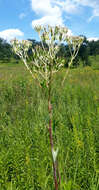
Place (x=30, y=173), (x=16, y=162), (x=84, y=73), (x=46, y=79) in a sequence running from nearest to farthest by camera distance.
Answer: (x=46, y=79), (x=30, y=173), (x=16, y=162), (x=84, y=73)

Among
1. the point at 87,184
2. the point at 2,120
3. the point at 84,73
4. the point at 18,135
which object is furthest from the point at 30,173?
the point at 84,73

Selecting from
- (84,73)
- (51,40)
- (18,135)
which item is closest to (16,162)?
(18,135)

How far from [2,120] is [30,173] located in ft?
6.27

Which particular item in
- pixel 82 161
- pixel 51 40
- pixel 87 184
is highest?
pixel 51 40

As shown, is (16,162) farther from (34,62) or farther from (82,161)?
(34,62)

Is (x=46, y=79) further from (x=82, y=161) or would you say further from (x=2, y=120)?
(x=2, y=120)

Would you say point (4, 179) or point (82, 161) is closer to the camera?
point (4, 179)

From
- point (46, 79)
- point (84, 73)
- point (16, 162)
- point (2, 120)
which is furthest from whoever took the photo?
point (84, 73)

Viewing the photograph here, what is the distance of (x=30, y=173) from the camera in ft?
6.72

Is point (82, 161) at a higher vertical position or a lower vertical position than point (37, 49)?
lower

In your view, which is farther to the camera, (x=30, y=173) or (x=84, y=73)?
(x=84, y=73)

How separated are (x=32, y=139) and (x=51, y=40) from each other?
Result: 191 cm

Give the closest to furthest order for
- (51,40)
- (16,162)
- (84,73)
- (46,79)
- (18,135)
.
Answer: (46,79) < (51,40) < (16,162) < (18,135) < (84,73)

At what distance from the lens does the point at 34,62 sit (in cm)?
146
